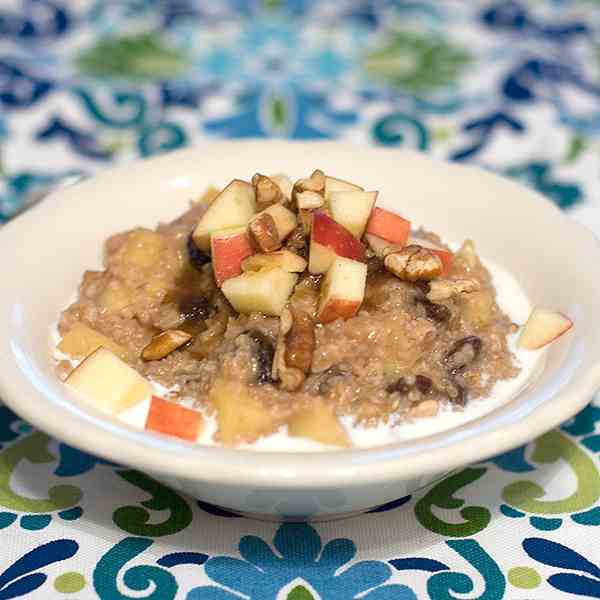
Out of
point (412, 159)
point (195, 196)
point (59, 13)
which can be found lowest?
point (59, 13)

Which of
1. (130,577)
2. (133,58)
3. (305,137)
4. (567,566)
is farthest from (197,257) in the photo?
(133,58)

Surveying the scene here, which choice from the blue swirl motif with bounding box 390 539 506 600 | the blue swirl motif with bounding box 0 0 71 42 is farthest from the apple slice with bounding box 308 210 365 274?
the blue swirl motif with bounding box 0 0 71 42

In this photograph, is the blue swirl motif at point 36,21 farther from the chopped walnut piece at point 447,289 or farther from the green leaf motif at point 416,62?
the chopped walnut piece at point 447,289

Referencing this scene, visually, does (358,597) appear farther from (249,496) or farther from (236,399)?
(236,399)

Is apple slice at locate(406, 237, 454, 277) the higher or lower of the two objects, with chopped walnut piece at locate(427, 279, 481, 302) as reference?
lower

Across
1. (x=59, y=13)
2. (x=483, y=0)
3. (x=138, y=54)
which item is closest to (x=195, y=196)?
(x=138, y=54)

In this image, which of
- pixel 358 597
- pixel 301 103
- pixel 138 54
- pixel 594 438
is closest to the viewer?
pixel 358 597

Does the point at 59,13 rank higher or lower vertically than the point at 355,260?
lower

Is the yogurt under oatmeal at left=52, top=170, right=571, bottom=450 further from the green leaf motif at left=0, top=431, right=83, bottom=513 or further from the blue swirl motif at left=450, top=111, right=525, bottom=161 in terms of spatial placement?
the blue swirl motif at left=450, top=111, right=525, bottom=161
